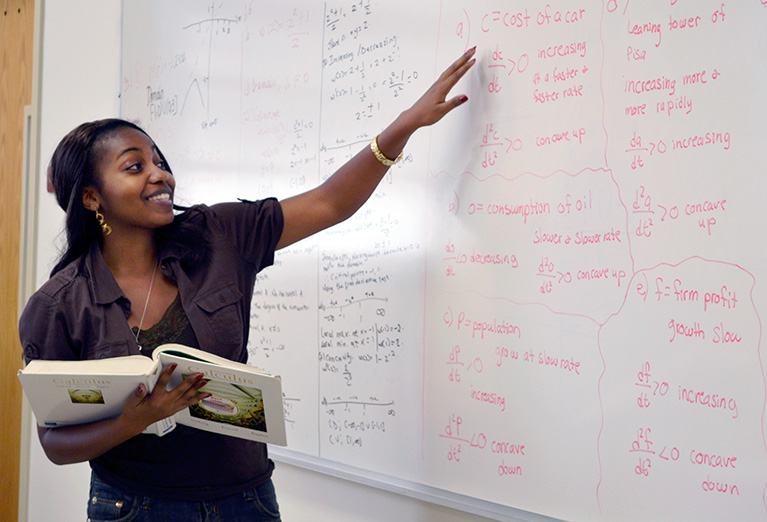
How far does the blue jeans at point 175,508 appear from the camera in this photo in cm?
131

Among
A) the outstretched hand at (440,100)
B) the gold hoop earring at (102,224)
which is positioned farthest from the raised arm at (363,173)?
the gold hoop earring at (102,224)

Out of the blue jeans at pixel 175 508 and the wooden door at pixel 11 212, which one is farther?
the wooden door at pixel 11 212

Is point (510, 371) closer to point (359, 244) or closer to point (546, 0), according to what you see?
point (359, 244)

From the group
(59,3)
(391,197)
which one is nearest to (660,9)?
(391,197)

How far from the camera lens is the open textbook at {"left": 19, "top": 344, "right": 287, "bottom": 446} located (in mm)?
1114

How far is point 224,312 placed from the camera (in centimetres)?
135

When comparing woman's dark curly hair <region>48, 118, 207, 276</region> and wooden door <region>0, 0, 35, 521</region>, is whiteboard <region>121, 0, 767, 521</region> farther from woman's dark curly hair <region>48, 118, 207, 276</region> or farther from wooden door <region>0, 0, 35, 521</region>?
wooden door <region>0, 0, 35, 521</region>

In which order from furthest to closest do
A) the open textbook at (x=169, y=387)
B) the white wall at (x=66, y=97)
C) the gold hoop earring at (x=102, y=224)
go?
the white wall at (x=66, y=97)
the gold hoop earring at (x=102, y=224)
the open textbook at (x=169, y=387)

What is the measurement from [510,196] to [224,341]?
634 mm

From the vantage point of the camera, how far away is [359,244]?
5.57 feet

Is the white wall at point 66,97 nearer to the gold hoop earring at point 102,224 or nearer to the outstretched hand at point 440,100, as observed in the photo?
the gold hoop earring at point 102,224

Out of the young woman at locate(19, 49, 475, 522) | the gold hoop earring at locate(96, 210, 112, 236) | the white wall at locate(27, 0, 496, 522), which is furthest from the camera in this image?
the white wall at locate(27, 0, 496, 522)

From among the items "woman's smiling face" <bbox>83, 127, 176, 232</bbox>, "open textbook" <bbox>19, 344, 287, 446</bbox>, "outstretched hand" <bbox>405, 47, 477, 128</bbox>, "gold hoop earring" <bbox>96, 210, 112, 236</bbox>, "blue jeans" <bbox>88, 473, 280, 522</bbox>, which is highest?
"outstretched hand" <bbox>405, 47, 477, 128</bbox>

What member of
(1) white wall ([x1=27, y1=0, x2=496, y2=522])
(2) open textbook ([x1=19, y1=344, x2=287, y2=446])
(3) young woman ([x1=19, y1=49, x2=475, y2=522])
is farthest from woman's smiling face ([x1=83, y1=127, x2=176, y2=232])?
(1) white wall ([x1=27, y1=0, x2=496, y2=522])
